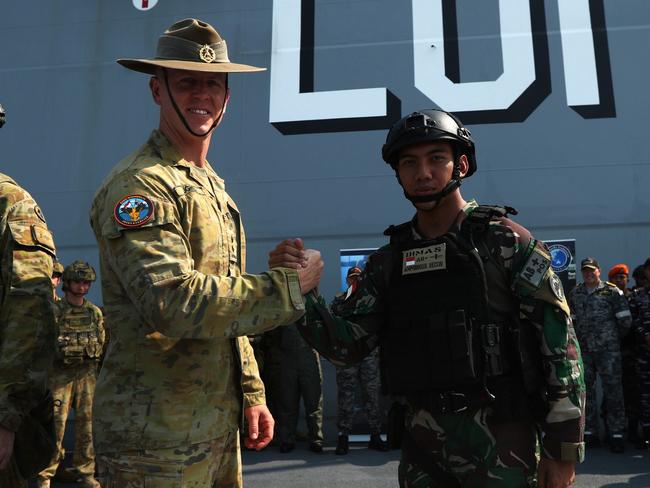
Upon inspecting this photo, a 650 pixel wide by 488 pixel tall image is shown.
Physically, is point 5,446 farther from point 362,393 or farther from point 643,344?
point 643,344

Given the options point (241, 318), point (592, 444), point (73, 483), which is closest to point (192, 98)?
point (241, 318)

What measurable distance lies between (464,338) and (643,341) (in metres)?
4.02

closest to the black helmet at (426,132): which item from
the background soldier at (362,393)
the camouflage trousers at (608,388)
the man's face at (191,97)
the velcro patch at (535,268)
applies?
the velcro patch at (535,268)

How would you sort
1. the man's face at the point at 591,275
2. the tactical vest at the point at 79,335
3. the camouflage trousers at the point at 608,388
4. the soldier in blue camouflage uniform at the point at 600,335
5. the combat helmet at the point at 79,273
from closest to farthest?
the tactical vest at the point at 79,335
the combat helmet at the point at 79,273
the camouflage trousers at the point at 608,388
the soldier in blue camouflage uniform at the point at 600,335
the man's face at the point at 591,275

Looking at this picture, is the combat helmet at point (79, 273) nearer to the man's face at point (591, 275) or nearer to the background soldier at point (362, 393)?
the background soldier at point (362, 393)

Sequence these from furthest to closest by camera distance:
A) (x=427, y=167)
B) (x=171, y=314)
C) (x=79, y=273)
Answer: (x=79, y=273)
(x=427, y=167)
(x=171, y=314)

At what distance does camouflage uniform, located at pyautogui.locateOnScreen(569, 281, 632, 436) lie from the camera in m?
4.71

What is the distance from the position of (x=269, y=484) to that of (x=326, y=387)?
1.67 m

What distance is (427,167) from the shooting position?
5.41 ft

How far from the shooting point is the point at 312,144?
221 inches

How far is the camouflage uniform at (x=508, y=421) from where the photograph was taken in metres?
1.46

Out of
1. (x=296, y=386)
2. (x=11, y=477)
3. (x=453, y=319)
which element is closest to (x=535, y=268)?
(x=453, y=319)

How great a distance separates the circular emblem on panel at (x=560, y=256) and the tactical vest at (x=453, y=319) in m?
3.83

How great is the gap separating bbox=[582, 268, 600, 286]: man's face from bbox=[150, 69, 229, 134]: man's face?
412cm
